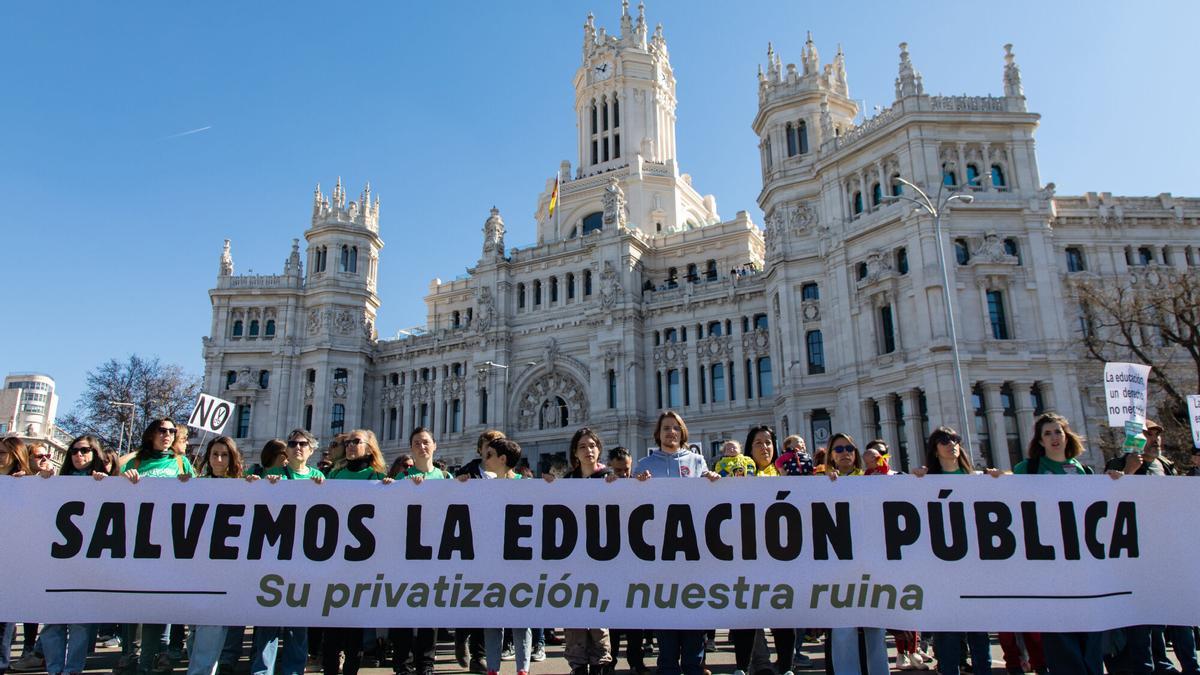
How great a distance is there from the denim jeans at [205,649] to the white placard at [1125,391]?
43.3 feet

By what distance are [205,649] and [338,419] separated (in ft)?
174

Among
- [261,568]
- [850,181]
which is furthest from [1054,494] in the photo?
[850,181]

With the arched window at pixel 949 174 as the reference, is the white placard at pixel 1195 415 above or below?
below

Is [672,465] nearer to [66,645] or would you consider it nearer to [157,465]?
[157,465]

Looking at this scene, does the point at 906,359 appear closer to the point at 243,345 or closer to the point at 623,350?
the point at 623,350

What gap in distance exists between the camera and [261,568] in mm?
7754

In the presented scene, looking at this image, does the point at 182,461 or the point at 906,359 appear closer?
the point at 182,461

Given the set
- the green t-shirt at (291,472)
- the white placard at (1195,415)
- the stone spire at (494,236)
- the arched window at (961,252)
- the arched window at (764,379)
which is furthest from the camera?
the stone spire at (494,236)

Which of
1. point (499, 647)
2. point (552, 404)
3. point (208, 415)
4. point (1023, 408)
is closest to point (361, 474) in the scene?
point (499, 647)

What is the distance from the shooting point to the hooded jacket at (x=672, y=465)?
27.7 feet

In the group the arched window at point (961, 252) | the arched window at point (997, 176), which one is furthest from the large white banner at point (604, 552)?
the arched window at point (997, 176)

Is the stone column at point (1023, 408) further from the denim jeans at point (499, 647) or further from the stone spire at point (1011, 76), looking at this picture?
the denim jeans at point (499, 647)

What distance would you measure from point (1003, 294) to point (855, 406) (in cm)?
821

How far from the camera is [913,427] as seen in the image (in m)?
33.8
